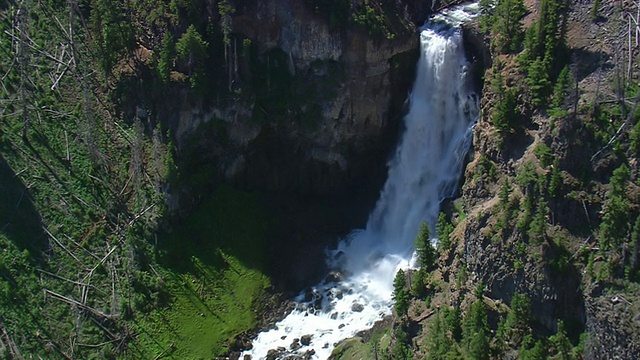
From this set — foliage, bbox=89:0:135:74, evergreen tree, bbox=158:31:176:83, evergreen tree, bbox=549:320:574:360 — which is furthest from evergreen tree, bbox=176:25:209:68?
evergreen tree, bbox=549:320:574:360

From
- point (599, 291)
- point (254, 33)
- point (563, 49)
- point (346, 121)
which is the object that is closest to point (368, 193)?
point (346, 121)

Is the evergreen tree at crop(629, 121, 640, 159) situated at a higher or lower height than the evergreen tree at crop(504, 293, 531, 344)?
higher

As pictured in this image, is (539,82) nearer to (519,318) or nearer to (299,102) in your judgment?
(519,318)

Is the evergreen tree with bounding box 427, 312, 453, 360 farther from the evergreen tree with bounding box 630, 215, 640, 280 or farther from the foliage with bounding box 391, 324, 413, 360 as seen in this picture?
the evergreen tree with bounding box 630, 215, 640, 280

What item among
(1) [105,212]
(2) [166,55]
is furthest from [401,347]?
(2) [166,55]

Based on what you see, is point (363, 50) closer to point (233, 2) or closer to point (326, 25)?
point (326, 25)

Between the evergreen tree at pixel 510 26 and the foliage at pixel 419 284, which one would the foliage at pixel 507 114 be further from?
the foliage at pixel 419 284
